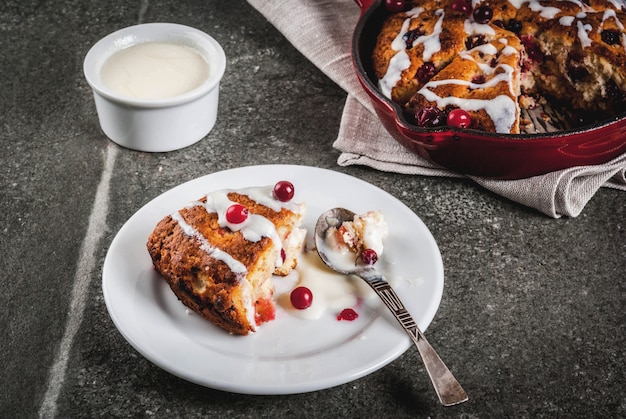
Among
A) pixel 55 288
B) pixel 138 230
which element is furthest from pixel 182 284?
pixel 55 288

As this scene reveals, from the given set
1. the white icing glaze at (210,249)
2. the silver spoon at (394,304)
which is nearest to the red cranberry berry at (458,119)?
the silver spoon at (394,304)

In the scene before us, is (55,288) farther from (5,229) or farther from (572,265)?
(572,265)

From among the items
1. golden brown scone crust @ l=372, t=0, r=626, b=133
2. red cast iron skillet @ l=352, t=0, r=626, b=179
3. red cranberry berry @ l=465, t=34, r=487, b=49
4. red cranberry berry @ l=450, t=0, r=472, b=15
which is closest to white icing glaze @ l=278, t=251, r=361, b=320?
red cast iron skillet @ l=352, t=0, r=626, b=179

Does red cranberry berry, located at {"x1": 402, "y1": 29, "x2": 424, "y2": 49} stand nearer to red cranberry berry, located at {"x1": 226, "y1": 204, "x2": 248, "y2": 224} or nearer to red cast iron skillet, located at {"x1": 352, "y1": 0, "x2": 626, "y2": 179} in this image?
red cast iron skillet, located at {"x1": 352, "y1": 0, "x2": 626, "y2": 179}

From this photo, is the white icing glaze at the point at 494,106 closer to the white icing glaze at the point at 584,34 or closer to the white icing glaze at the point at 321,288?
the white icing glaze at the point at 584,34

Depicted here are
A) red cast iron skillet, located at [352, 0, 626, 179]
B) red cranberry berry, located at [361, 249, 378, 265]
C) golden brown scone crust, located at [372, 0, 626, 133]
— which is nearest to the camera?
red cranberry berry, located at [361, 249, 378, 265]

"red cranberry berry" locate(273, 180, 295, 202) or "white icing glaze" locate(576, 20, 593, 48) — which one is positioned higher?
"white icing glaze" locate(576, 20, 593, 48)

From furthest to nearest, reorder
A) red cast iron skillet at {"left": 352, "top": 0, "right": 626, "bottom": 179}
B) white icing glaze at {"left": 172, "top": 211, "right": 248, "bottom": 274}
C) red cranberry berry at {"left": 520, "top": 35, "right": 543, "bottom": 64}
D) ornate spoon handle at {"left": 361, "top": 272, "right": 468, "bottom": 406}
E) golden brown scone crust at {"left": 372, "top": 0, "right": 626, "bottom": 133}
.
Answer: red cranberry berry at {"left": 520, "top": 35, "right": 543, "bottom": 64}
golden brown scone crust at {"left": 372, "top": 0, "right": 626, "bottom": 133}
red cast iron skillet at {"left": 352, "top": 0, "right": 626, "bottom": 179}
white icing glaze at {"left": 172, "top": 211, "right": 248, "bottom": 274}
ornate spoon handle at {"left": 361, "top": 272, "right": 468, "bottom": 406}
